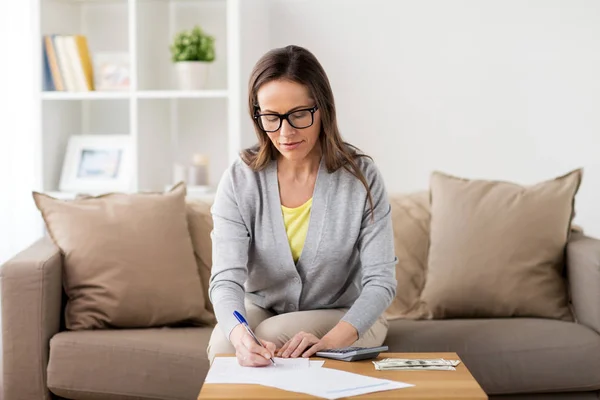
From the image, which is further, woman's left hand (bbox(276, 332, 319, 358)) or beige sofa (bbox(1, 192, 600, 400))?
beige sofa (bbox(1, 192, 600, 400))

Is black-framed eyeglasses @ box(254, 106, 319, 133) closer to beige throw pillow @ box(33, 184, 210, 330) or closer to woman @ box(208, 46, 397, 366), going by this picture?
woman @ box(208, 46, 397, 366)

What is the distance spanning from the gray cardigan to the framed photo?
128cm

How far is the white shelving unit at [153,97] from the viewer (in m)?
3.27

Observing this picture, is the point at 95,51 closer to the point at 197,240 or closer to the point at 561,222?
the point at 197,240

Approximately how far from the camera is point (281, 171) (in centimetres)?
220

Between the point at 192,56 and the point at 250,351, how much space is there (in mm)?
1790

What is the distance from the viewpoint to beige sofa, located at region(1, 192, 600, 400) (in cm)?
241

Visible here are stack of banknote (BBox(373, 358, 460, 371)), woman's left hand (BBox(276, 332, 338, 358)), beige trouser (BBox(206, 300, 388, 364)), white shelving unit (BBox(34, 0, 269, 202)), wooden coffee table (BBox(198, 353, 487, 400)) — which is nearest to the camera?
wooden coffee table (BBox(198, 353, 487, 400))

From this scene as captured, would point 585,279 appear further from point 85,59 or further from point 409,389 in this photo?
point 85,59

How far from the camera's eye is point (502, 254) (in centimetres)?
268

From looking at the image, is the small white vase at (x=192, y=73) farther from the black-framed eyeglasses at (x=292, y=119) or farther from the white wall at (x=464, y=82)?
the black-framed eyeglasses at (x=292, y=119)

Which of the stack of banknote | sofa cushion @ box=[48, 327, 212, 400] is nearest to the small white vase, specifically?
sofa cushion @ box=[48, 327, 212, 400]

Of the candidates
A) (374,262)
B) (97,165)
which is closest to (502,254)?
(374,262)

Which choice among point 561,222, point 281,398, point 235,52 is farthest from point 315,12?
point 281,398
